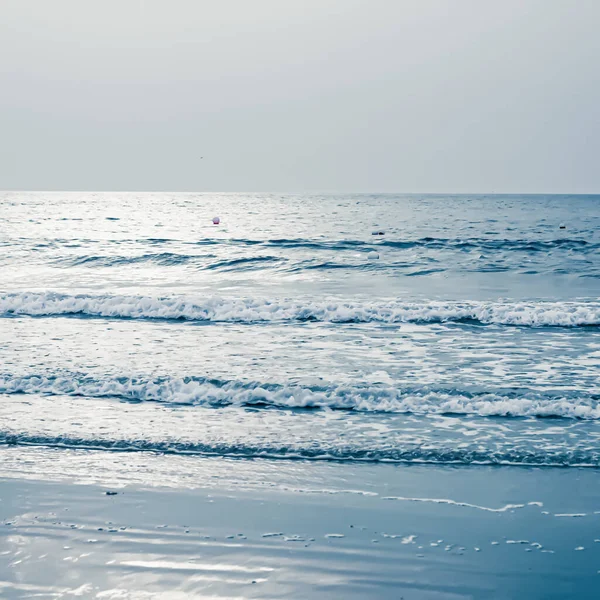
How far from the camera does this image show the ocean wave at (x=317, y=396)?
7.74 metres

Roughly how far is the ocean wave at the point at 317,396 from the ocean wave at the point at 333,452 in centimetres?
135

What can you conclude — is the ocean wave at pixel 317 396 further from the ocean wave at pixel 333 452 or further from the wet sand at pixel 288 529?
the wet sand at pixel 288 529

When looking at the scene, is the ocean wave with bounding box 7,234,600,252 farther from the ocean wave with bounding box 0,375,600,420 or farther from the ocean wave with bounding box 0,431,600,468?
the ocean wave with bounding box 0,431,600,468

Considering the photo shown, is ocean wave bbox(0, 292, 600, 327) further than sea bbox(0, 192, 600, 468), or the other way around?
ocean wave bbox(0, 292, 600, 327)

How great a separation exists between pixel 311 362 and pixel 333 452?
3866 mm

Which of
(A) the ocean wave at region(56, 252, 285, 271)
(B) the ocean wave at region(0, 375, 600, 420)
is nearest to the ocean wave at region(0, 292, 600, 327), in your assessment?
(B) the ocean wave at region(0, 375, 600, 420)

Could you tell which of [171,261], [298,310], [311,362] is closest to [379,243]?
[171,261]

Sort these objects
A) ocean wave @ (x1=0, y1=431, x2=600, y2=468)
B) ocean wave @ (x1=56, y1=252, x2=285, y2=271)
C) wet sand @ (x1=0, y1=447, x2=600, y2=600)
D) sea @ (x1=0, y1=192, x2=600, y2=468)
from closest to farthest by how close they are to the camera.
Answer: wet sand @ (x1=0, y1=447, x2=600, y2=600), ocean wave @ (x1=0, y1=431, x2=600, y2=468), sea @ (x1=0, y1=192, x2=600, y2=468), ocean wave @ (x1=56, y1=252, x2=285, y2=271)

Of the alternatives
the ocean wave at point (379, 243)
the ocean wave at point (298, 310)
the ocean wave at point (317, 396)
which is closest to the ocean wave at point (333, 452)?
the ocean wave at point (317, 396)

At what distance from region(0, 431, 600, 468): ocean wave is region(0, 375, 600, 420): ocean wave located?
1.35 m

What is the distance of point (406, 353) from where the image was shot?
435 inches

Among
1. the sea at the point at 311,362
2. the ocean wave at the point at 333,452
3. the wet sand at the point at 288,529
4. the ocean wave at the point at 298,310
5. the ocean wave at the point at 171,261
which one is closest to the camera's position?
the wet sand at the point at 288,529

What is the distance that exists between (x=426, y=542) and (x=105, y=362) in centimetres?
658

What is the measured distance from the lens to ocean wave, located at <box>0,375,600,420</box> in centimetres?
774
